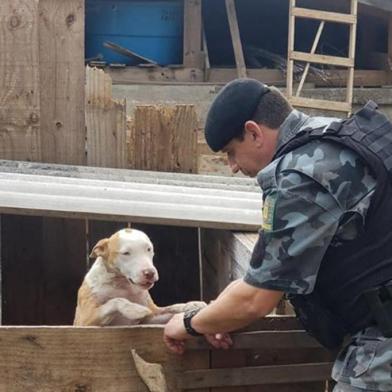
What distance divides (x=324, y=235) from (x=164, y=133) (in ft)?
9.06

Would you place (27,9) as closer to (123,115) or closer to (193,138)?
(123,115)

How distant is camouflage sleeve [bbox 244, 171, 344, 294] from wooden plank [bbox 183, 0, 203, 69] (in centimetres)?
1086

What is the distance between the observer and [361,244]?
8.13 feet

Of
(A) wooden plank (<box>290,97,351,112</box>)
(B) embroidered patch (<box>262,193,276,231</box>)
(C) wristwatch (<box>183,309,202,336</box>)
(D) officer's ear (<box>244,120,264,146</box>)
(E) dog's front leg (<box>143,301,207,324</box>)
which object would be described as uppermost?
(D) officer's ear (<box>244,120,264,146</box>)

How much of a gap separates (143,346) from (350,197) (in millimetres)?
995

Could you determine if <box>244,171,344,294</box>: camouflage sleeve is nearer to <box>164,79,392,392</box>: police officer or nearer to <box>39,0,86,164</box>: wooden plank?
<box>164,79,392,392</box>: police officer

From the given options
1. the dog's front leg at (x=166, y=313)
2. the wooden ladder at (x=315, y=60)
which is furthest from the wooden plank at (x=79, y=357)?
the wooden ladder at (x=315, y=60)

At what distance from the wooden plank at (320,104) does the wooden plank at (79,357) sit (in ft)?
30.6

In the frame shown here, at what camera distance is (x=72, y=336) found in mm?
2828

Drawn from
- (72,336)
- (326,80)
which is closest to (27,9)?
(72,336)

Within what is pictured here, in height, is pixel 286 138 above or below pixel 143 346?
above

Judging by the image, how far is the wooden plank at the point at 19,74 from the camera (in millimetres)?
4871

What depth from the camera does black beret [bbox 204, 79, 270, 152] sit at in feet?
8.69

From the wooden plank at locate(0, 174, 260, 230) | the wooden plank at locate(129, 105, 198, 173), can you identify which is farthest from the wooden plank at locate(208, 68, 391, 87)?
the wooden plank at locate(0, 174, 260, 230)
